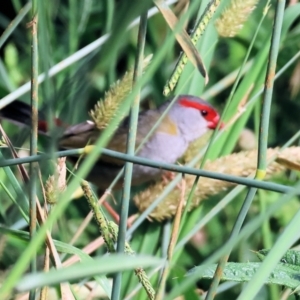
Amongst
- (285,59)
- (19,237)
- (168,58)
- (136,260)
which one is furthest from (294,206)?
(136,260)

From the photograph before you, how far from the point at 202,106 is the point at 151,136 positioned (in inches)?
10.8

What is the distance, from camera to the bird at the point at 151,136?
2202mm

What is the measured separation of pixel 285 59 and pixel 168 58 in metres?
0.44

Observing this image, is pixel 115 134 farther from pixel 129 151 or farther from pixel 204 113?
pixel 129 151

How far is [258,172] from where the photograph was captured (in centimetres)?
86

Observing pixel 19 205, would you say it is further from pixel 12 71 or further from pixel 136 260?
pixel 12 71

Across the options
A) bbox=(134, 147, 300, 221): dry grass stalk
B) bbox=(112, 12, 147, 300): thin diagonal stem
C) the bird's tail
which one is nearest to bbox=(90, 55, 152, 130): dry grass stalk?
bbox=(112, 12, 147, 300): thin diagonal stem

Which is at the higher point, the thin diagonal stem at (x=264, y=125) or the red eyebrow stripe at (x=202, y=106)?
the red eyebrow stripe at (x=202, y=106)

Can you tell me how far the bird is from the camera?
2.20m

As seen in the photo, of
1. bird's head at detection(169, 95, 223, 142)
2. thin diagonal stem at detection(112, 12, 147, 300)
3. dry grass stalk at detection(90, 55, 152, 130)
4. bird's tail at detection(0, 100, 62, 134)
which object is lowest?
thin diagonal stem at detection(112, 12, 147, 300)

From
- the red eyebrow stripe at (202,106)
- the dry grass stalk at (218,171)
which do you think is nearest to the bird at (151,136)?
the red eyebrow stripe at (202,106)

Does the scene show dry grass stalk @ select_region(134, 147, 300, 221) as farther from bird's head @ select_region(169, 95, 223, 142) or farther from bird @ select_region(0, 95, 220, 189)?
bird's head @ select_region(169, 95, 223, 142)

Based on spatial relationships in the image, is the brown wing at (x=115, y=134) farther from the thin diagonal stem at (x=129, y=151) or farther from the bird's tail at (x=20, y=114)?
the thin diagonal stem at (x=129, y=151)

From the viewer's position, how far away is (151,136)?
259cm
